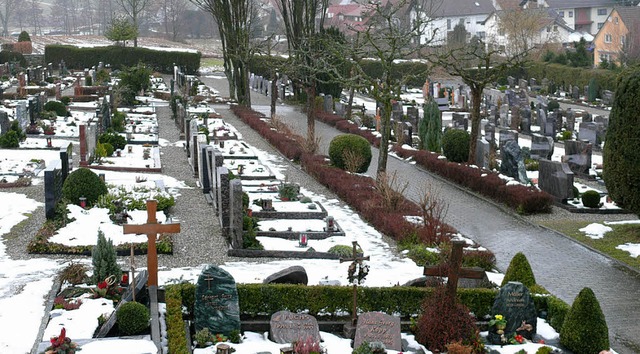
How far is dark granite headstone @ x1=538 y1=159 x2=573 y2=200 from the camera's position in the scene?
2316cm

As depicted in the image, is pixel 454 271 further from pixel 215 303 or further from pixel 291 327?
pixel 215 303

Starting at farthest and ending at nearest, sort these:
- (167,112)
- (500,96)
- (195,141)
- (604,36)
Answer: (604,36)
(500,96)
(167,112)
(195,141)

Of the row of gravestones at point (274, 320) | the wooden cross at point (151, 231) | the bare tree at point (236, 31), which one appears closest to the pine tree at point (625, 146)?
the row of gravestones at point (274, 320)

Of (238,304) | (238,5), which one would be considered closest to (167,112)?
(238,5)

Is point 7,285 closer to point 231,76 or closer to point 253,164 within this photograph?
point 253,164

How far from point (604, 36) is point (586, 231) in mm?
57885

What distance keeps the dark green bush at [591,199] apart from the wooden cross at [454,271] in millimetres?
10263

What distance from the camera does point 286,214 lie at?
67.5ft

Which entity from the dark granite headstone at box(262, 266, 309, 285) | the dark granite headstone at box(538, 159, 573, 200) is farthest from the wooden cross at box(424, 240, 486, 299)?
the dark granite headstone at box(538, 159, 573, 200)

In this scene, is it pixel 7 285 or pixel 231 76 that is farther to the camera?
pixel 231 76

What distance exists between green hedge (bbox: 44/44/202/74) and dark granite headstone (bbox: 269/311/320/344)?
51610 millimetres

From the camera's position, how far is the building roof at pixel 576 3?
94.4 metres

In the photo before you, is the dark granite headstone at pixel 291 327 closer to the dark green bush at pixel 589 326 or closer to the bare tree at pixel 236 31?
the dark green bush at pixel 589 326

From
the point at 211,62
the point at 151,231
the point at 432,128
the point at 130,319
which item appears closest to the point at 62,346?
the point at 130,319
